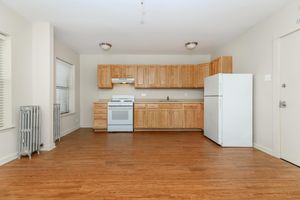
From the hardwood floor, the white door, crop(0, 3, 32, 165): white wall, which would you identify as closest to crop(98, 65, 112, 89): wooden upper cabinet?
crop(0, 3, 32, 165): white wall

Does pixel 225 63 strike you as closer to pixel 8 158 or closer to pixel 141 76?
pixel 141 76

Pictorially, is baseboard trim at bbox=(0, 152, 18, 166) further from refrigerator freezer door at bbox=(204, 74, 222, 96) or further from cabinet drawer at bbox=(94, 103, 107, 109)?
refrigerator freezer door at bbox=(204, 74, 222, 96)

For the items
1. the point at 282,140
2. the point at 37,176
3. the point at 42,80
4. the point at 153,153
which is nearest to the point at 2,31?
the point at 42,80

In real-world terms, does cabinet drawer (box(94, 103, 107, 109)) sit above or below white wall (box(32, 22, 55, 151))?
below

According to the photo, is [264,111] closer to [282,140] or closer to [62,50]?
[282,140]

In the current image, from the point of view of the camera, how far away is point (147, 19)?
3658 millimetres

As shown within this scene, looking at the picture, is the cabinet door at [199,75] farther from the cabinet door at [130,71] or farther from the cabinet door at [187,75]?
the cabinet door at [130,71]

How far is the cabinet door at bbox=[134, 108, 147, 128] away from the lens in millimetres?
6051

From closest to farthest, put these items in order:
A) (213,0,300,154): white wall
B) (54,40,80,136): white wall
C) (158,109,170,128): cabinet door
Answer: (213,0,300,154): white wall
(54,40,80,136): white wall
(158,109,170,128): cabinet door

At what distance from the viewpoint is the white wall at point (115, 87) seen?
6.67m

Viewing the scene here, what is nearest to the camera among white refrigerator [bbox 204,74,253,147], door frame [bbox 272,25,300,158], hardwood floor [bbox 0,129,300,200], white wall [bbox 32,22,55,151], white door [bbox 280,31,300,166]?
hardwood floor [bbox 0,129,300,200]

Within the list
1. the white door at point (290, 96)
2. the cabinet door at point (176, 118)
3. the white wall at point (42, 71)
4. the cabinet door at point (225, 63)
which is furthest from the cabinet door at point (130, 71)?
the white door at point (290, 96)

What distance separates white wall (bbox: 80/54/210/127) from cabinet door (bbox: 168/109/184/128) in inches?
→ 35.0

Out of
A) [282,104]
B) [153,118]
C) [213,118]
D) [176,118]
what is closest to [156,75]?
[153,118]
